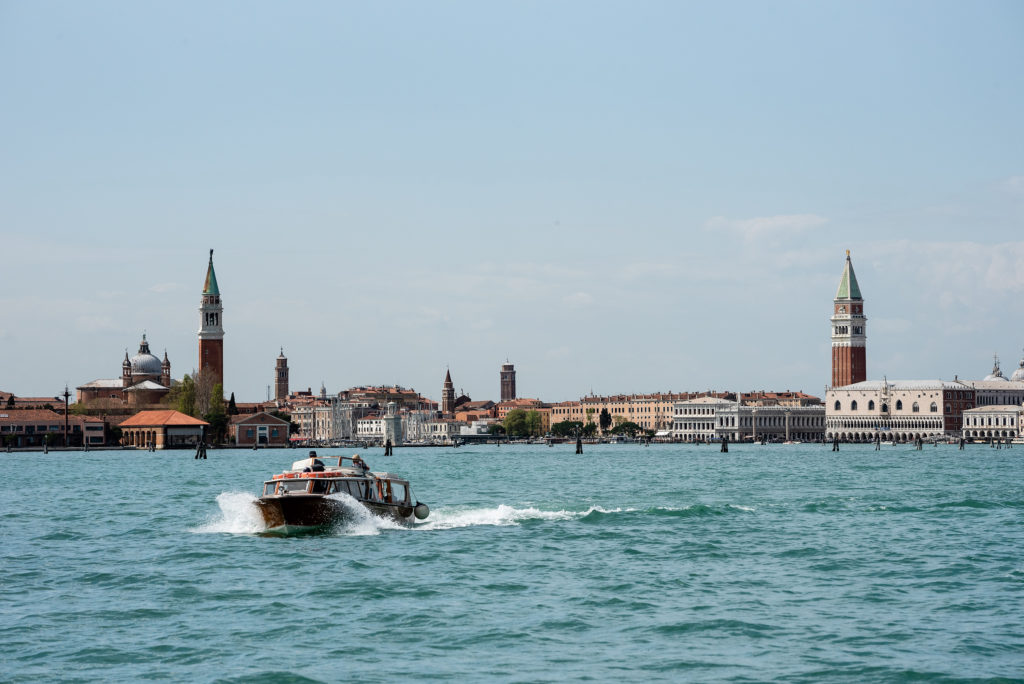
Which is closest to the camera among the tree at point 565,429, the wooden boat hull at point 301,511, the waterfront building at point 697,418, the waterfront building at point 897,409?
the wooden boat hull at point 301,511

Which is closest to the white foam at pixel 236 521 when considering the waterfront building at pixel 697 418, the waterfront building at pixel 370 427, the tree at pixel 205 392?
the tree at pixel 205 392

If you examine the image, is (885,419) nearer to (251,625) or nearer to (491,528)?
(491,528)

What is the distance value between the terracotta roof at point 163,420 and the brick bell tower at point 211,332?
640 inches

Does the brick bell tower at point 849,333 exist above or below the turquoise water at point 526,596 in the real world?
above

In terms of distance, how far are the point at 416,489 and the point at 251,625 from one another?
2564 cm

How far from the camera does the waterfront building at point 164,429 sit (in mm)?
111000

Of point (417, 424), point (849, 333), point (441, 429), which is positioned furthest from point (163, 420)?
point (849, 333)

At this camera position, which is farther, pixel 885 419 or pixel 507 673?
pixel 885 419

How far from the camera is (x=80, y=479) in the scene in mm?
50469

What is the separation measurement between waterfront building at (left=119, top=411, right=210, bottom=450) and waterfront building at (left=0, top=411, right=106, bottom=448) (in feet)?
8.59

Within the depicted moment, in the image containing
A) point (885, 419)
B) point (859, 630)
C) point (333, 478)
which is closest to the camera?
point (859, 630)

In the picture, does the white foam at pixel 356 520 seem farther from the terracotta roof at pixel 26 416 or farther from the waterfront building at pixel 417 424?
the waterfront building at pixel 417 424

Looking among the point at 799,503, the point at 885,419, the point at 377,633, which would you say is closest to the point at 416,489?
the point at 799,503

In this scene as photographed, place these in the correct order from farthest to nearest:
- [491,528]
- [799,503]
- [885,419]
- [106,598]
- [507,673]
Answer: [885,419] < [799,503] < [491,528] < [106,598] < [507,673]
